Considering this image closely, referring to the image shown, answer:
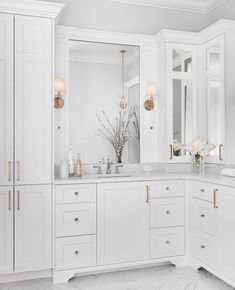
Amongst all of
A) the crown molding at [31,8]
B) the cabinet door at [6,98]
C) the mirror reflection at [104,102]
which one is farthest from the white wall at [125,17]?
the cabinet door at [6,98]

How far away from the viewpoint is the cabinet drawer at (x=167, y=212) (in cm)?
324

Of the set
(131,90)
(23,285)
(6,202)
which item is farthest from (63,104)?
(23,285)

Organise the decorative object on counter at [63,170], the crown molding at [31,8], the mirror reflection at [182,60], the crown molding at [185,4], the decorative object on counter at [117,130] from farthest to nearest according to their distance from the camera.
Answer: the crown molding at [185,4] → the mirror reflection at [182,60] → the decorative object on counter at [117,130] → the decorative object on counter at [63,170] → the crown molding at [31,8]

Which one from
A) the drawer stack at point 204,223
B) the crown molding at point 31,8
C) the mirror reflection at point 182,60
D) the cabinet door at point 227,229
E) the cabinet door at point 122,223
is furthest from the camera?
the mirror reflection at point 182,60

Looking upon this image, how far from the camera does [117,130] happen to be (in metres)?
3.70

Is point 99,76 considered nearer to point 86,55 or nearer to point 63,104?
point 86,55

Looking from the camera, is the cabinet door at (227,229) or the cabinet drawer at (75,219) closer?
the cabinet door at (227,229)

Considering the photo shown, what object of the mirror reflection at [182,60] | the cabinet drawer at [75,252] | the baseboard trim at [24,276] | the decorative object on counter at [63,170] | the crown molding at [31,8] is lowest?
the baseboard trim at [24,276]

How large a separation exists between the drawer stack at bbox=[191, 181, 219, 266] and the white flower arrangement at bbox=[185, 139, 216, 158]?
0.39m

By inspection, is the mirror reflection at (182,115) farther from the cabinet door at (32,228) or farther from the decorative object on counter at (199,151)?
the cabinet door at (32,228)

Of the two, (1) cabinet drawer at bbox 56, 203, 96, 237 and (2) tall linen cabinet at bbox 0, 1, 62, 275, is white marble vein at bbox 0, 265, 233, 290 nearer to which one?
(2) tall linen cabinet at bbox 0, 1, 62, 275

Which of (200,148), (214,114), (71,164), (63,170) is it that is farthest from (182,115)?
(63,170)

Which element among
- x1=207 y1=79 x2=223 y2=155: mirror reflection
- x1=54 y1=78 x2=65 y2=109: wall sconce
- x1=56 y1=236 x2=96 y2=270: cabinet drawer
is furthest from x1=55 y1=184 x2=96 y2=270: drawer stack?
x1=207 y1=79 x2=223 y2=155: mirror reflection

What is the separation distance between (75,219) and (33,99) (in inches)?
44.4
